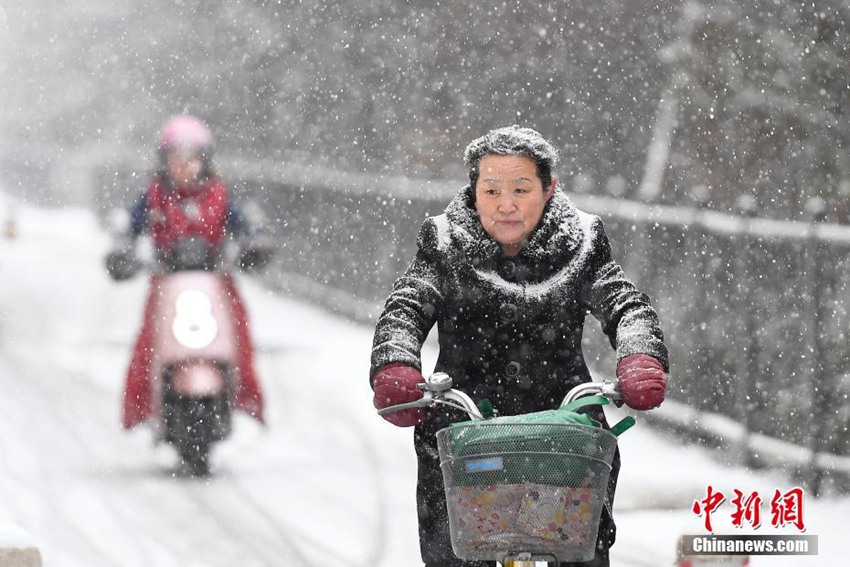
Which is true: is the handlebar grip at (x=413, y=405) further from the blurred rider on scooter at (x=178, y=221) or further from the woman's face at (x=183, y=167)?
the woman's face at (x=183, y=167)

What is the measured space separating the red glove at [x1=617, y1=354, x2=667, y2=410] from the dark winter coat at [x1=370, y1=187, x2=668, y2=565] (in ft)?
1.10

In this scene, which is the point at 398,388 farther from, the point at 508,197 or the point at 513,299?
the point at 508,197

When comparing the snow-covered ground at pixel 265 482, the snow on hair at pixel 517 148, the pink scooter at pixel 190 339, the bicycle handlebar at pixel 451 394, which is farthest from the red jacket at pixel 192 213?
the bicycle handlebar at pixel 451 394

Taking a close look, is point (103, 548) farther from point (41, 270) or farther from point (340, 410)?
point (41, 270)

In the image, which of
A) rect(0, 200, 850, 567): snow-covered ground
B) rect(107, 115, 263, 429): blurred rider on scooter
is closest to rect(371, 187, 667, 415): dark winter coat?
rect(0, 200, 850, 567): snow-covered ground

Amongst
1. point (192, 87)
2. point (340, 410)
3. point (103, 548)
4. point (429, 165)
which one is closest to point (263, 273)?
point (429, 165)

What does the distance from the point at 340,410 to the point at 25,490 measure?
2823 millimetres

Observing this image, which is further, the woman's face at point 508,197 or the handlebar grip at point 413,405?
the woman's face at point 508,197

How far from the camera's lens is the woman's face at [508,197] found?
365 cm

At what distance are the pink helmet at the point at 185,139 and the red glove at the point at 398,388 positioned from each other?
4.41 m

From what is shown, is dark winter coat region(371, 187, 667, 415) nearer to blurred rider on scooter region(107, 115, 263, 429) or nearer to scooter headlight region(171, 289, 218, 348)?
blurred rider on scooter region(107, 115, 263, 429)

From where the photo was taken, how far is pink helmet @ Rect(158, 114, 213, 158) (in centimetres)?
764

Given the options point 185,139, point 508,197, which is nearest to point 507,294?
point 508,197

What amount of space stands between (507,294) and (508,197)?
226 mm
